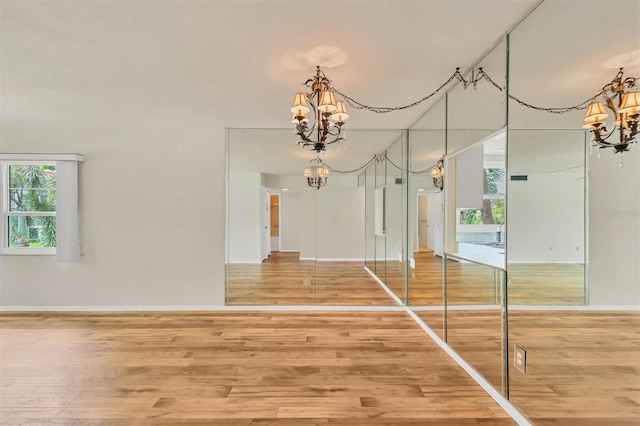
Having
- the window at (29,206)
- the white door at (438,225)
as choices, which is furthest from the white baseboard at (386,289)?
the window at (29,206)

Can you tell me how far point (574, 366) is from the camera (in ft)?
5.87

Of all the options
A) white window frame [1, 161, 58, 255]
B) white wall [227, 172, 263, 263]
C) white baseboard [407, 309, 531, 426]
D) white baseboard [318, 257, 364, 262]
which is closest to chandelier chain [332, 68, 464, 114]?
white wall [227, 172, 263, 263]

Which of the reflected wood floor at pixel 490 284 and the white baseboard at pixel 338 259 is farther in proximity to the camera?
the white baseboard at pixel 338 259

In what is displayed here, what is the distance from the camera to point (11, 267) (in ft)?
14.4

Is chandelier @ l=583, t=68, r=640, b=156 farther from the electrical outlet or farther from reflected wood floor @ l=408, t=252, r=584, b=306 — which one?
the electrical outlet

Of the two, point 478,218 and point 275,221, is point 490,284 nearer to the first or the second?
point 478,218

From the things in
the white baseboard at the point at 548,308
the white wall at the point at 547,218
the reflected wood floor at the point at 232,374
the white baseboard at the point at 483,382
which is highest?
the white wall at the point at 547,218

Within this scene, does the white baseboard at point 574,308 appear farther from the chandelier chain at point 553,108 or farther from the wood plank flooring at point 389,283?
the chandelier chain at point 553,108

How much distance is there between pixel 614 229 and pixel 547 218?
1.47 ft

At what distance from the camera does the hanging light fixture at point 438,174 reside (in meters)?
3.40

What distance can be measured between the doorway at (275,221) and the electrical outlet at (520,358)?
192 inches

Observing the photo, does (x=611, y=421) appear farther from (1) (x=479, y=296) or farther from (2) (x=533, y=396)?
(1) (x=479, y=296)

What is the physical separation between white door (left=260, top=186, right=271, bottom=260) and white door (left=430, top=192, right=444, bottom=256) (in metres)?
3.40

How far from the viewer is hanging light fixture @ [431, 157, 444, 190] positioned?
3398 mm
